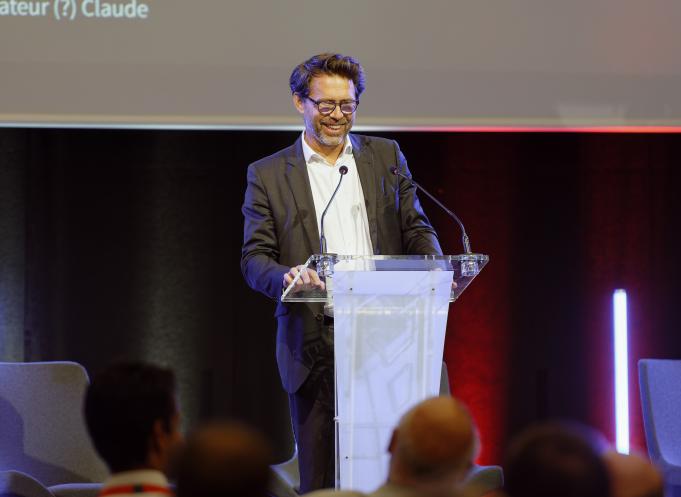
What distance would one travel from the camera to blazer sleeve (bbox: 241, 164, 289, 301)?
11.2ft

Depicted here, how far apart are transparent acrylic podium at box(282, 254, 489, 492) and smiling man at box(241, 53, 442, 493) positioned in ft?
1.35

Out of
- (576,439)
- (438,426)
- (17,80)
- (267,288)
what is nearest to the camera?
(576,439)

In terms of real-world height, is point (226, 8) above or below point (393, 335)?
above

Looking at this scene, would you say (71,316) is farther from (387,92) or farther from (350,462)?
(350,462)

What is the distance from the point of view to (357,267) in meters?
3.06

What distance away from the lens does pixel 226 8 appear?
191 inches

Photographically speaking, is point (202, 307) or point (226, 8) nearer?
point (226, 8)

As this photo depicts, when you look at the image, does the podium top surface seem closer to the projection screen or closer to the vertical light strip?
the projection screen

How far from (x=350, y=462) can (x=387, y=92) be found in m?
2.29

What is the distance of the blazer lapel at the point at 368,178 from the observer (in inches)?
145

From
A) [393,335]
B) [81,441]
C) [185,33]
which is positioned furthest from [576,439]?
[185,33]

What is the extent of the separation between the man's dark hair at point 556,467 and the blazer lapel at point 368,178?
79.9 inches

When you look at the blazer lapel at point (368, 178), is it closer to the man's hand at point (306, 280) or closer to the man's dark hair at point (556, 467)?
the man's hand at point (306, 280)

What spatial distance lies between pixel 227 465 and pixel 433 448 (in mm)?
442
